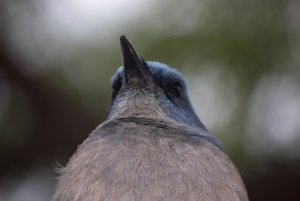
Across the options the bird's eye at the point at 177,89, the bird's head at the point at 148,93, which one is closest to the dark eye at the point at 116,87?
the bird's head at the point at 148,93

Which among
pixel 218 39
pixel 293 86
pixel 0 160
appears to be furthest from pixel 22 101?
pixel 293 86

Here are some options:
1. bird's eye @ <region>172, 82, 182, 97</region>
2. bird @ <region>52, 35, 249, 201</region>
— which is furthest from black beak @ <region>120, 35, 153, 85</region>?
bird's eye @ <region>172, 82, 182, 97</region>

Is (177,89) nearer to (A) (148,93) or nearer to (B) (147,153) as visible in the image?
(A) (148,93)

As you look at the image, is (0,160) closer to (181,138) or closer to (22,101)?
(22,101)

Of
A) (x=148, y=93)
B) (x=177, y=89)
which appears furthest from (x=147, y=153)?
(x=177, y=89)

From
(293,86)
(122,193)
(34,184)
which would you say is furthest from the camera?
(34,184)

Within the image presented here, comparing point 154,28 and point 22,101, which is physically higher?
point 154,28

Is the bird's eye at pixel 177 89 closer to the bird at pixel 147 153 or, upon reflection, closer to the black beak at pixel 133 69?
the bird at pixel 147 153
